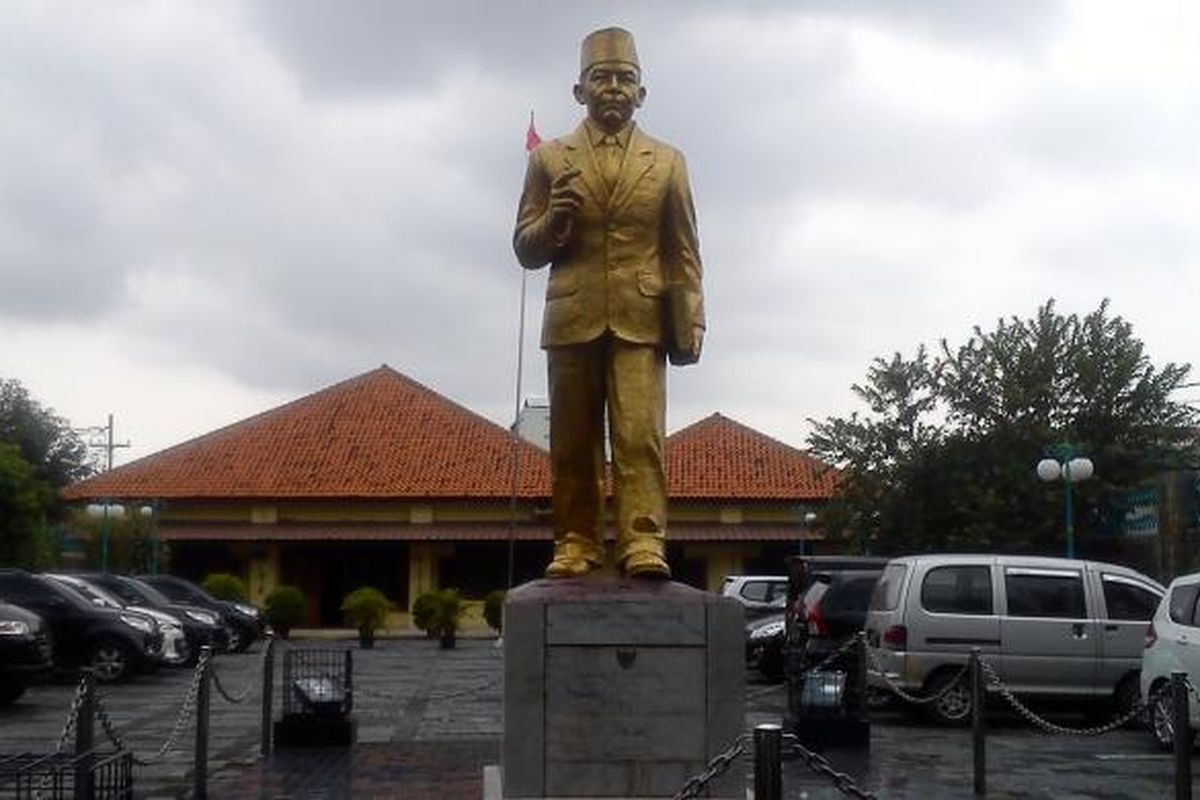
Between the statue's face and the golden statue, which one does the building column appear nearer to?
the golden statue

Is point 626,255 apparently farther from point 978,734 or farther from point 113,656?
point 113,656

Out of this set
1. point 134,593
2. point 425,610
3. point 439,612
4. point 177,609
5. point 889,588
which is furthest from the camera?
point 425,610

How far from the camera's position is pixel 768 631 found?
24.8 m

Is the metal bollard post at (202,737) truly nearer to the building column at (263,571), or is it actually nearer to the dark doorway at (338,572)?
the dark doorway at (338,572)

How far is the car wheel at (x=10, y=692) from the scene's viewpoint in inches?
772

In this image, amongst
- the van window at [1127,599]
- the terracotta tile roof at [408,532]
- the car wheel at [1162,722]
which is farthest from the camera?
the terracotta tile roof at [408,532]

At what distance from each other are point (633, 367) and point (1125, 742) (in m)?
8.90

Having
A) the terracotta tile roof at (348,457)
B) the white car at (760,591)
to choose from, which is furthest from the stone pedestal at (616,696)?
the terracotta tile roof at (348,457)

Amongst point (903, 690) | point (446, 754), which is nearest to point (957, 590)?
point (903, 690)

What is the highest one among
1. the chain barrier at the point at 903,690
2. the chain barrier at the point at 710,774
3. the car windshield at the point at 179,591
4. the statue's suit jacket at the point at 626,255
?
the statue's suit jacket at the point at 626,255

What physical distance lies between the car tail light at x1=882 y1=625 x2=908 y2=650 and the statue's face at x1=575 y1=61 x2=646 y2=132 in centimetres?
920

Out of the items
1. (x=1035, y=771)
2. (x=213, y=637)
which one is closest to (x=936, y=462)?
(x=213, y=637)

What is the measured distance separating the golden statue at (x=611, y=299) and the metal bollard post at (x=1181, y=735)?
131 inches

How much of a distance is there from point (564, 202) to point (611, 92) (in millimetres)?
705
